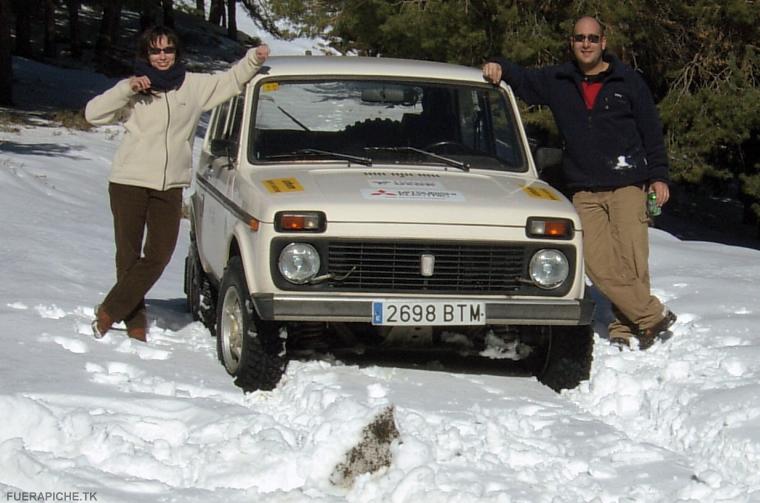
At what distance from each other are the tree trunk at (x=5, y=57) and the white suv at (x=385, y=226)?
17.2m

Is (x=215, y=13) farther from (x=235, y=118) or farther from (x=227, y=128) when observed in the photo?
(x=235, y=118)

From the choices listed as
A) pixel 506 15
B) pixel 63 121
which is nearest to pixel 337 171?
pixel 506 15

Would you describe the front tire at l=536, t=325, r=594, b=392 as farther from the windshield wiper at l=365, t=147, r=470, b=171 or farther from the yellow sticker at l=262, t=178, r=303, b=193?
the yellow sticker at l=262, t=178, r=303, b=193

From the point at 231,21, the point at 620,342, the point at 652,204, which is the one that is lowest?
the point at 231,21

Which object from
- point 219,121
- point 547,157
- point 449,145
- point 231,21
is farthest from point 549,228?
point 231,21

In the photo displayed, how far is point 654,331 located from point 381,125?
2.10m

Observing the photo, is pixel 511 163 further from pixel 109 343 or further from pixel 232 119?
pixel 109 343

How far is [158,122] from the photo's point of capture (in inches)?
282

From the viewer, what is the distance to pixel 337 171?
22.5ft

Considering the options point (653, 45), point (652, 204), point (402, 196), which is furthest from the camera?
→ point (653, 45)

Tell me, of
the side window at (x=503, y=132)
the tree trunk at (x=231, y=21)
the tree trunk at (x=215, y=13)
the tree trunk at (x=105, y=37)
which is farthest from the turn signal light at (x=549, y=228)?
the tree trunk at (x=215, y=13)

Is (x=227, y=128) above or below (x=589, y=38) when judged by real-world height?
below

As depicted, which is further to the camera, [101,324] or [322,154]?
[101,324]

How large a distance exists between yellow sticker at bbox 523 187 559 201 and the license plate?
76 centimetres
